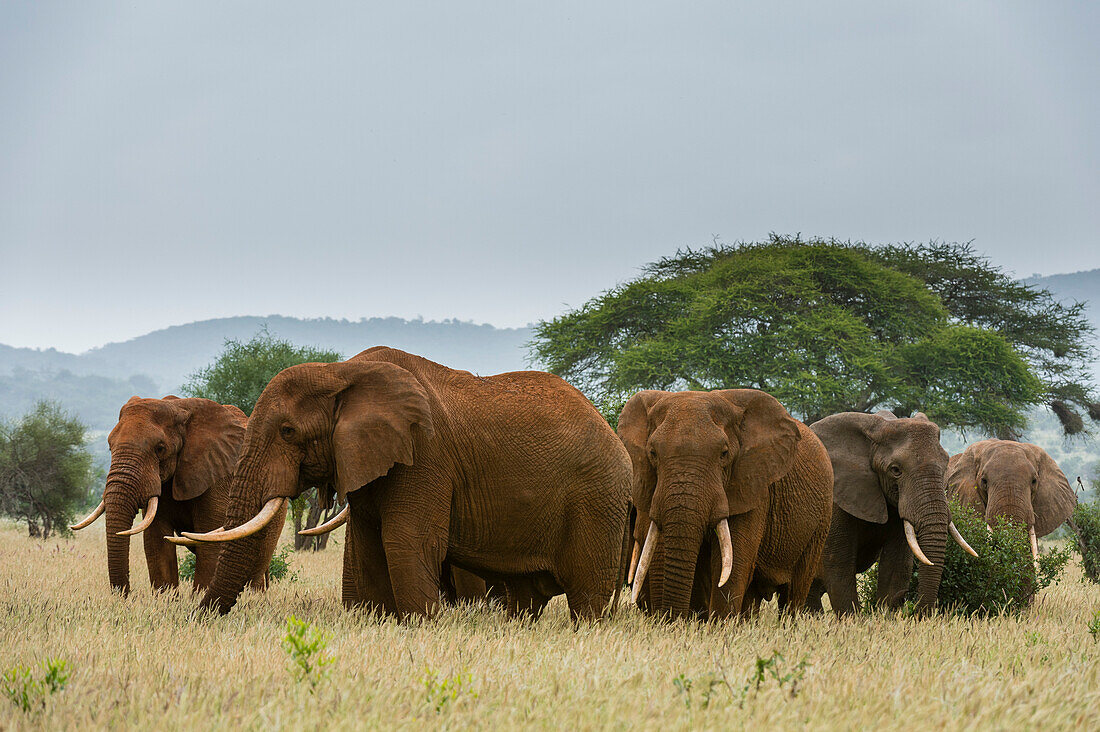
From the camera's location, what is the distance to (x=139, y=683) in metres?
5.19

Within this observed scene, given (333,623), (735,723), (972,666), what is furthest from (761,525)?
(735,723)

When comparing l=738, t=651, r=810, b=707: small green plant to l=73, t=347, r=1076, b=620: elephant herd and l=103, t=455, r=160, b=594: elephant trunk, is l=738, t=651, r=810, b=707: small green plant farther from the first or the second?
l=103, t=455, r=160, b=594: elephant trunk

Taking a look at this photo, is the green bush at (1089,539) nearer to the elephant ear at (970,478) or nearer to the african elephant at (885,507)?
the elephant ear at (970,478)

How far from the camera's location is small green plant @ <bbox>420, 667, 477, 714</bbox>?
4.91m

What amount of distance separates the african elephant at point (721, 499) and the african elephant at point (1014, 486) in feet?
17.3

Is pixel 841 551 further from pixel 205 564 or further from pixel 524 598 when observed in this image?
pixel 205 564

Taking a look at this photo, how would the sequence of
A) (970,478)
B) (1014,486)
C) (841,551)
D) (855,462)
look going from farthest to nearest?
(970,478), (1014,486), (841,551), (855,462)

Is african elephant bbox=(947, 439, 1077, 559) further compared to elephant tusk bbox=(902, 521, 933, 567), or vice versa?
african elephant bbox=(947, 439, 1077, 559)

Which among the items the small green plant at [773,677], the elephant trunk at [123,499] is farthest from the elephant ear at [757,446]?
the elephant trunk at [123,499]

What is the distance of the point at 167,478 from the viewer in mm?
11469

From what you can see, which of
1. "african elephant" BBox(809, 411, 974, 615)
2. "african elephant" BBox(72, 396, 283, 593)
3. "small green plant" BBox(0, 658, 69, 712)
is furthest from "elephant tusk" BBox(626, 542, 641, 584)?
"small green plant" BBox(0, 658, 69, 712)

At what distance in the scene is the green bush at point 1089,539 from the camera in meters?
19.0

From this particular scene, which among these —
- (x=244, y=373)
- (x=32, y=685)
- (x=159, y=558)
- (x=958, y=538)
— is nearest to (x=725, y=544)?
(x=958, y=538)

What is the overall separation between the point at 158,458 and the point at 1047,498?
41.6 ft
